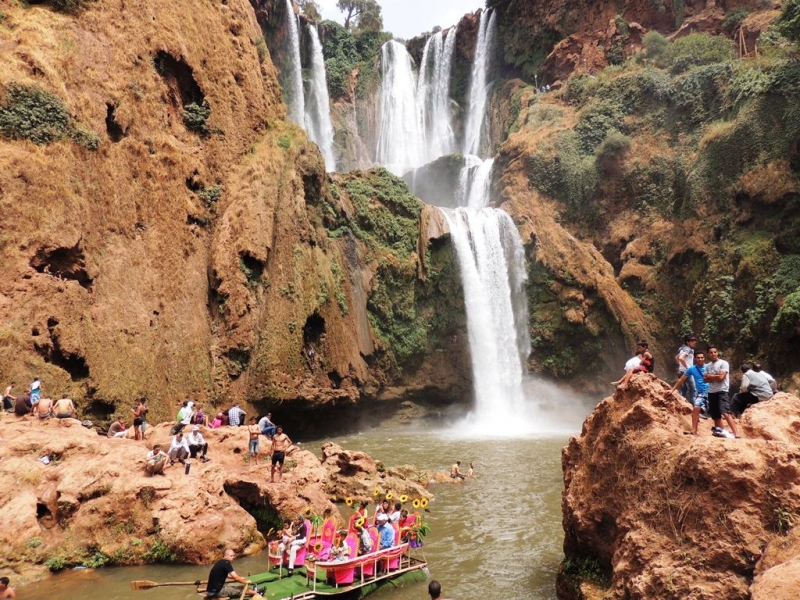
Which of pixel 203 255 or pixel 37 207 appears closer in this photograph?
pixel 37 207

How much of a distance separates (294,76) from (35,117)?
3141 cm

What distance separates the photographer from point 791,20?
26875 mm

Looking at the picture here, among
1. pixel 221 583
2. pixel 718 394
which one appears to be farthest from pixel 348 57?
pixel 718 394

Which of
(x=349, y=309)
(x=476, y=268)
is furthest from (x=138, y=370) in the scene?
(x=476, y=268)

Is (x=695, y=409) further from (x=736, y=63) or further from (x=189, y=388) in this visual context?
(x=736, y=63)

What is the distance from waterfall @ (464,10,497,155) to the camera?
5231 cm

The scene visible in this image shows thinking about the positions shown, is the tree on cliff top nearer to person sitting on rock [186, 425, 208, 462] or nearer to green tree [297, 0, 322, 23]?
green tree [297, 0, 322, 23]

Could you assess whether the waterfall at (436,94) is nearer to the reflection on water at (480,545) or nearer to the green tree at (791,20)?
the green tree at (791,20)

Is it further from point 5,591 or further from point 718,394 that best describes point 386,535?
point 718,394

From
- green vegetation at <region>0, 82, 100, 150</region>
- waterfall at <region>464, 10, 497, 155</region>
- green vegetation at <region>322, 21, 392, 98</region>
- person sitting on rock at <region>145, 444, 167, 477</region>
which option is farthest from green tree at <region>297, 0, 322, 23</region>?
person sitting on rock at <region>145, 444, 167, 477</region>

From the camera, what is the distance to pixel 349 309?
27.4 metres

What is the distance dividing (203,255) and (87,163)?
5.13 metres

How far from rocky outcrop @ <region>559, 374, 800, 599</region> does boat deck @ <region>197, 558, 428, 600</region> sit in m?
3.05

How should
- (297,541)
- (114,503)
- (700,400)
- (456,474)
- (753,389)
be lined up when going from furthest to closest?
(456,474)
(114,503)
(297,541)
(753,389)
(700,400)
